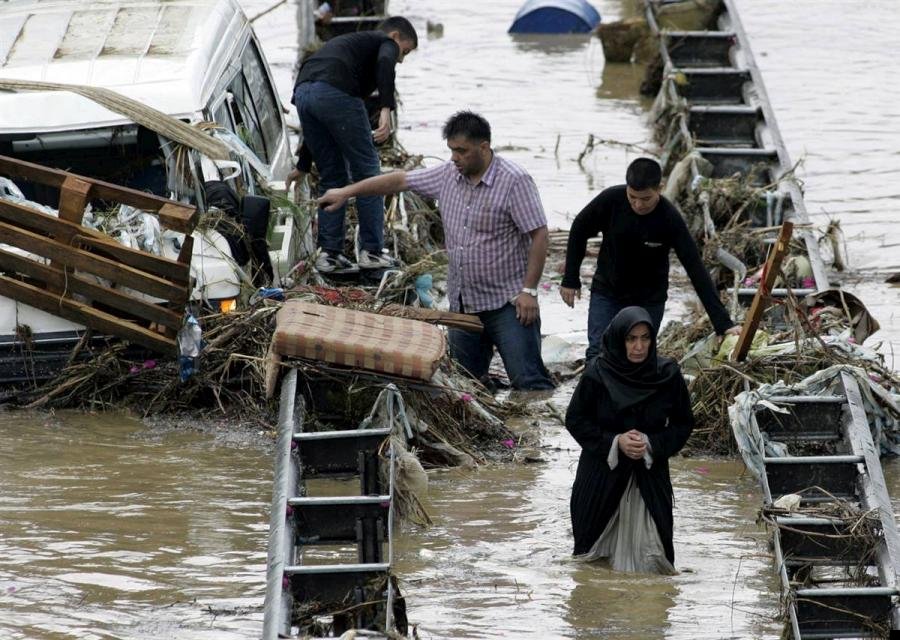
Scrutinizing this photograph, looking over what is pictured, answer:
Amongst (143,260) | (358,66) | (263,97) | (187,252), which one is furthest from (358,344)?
(263,97)

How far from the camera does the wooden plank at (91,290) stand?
8422 millimetres

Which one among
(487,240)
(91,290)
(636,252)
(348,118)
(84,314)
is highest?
(348,118)

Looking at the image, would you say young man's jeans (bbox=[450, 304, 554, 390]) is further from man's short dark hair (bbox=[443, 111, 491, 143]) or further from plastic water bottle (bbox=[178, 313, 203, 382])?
plastic water bottle (bbox=[178, 313, 203, 382])

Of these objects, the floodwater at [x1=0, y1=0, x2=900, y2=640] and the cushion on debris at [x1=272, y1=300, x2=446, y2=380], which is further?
the cushion on debris at [x1=272, y1=300, x2=446, y2=380]

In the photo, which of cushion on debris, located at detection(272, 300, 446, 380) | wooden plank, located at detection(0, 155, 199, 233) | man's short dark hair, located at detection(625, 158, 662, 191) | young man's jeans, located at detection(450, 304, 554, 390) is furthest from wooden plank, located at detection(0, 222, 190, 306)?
man's short dark hair, located at detection(625, 158, 662, 191)

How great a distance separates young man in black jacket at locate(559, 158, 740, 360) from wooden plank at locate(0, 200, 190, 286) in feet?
7.27

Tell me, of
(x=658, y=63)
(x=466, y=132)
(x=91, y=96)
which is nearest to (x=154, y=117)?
(x=91, y=96)

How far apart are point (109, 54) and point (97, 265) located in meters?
1.87

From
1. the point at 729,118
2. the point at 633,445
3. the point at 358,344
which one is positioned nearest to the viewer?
the point at 633,445

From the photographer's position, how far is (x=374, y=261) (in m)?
10.5

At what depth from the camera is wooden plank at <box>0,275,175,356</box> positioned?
8.51 meters

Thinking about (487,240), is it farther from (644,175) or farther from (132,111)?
(132,111)

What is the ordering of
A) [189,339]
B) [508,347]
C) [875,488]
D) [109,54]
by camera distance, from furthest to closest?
[109,54]
[508,347]
[189,339]
[875,488]

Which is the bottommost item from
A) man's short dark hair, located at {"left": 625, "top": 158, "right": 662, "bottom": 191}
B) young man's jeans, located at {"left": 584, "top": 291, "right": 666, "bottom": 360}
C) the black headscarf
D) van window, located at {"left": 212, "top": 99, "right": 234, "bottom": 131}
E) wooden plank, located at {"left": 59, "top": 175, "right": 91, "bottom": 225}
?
the black headscarf
